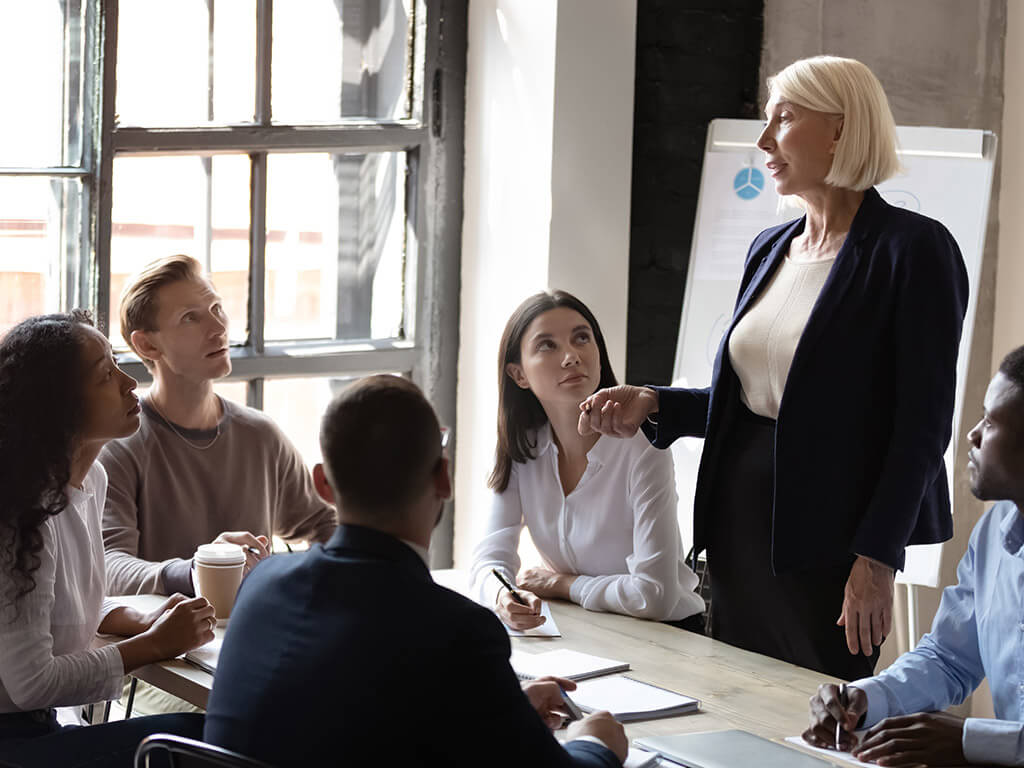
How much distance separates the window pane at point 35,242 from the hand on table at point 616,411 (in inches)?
52.4

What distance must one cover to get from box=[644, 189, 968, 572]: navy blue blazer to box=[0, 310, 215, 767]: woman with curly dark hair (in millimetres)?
1010

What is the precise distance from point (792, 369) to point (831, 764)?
0.81 metres

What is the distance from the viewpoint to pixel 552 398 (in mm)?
2594

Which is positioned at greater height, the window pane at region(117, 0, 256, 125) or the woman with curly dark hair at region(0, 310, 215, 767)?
the window pane at region(117, 0, 256, 125)

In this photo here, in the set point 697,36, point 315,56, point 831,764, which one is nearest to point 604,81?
Result: point 697,36

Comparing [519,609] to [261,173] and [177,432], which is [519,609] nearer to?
[177,432]

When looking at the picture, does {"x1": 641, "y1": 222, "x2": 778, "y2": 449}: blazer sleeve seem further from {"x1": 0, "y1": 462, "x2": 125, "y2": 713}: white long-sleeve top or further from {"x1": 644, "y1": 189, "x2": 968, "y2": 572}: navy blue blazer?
{"x1": 0, "y1": 462, "x2": 125, "y2": 713}: white long-sleeve top

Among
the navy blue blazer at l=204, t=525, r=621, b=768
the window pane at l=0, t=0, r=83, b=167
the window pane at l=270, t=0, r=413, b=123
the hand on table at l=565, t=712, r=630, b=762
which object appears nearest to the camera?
the navy blue blazer at l=204, t=525, r=621, b=768

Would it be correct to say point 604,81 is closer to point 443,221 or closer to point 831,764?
point 443,221

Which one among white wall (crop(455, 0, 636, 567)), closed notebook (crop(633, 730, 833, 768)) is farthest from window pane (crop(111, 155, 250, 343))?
closed notebook (crop(633, 730, 833, 768))

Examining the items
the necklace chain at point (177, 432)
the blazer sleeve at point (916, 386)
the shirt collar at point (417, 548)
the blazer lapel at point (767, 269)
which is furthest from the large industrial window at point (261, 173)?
the shirt collar at point (417, 548)

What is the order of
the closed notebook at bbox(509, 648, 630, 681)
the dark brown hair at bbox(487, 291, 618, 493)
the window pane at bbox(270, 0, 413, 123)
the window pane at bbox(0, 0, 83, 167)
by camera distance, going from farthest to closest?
the window pane at bbox(270, 0, 413, 123) → the window pane at bbox(0, 0, 83, 167) → the dark brown hair at bbox(487, 291, 618, 493) → the closed notebook at bbox(509, 648, 630, 681)

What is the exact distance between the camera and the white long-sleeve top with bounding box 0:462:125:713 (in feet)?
5.84

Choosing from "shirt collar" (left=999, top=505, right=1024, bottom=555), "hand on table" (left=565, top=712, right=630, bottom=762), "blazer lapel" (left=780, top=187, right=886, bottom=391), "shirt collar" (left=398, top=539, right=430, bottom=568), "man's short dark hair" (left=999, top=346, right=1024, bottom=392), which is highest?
"blazer lapel" (left=780, top=187, right=886, bottom=391)
